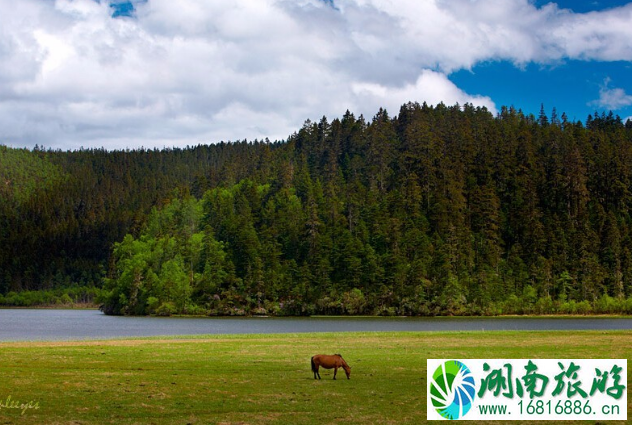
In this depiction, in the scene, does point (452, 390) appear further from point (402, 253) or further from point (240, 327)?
point (402, 253)

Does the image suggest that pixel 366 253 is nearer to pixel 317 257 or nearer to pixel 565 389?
pixel 317 257

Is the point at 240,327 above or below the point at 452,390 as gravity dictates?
below

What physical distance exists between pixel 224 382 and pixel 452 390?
11335 mm

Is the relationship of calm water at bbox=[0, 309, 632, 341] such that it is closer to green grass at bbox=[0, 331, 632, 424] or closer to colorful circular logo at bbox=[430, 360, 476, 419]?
green grass at bbox=[0, 331, 632, 424]

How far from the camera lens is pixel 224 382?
98.9ft

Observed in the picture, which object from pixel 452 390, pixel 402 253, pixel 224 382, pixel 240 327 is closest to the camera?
pixel 452 390

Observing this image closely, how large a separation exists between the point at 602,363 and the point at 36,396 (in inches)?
827

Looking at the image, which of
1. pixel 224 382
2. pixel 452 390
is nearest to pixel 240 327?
pixel 224 382

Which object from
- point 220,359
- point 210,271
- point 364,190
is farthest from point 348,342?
point 364,190

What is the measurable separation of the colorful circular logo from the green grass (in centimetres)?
87

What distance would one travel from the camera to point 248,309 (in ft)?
529

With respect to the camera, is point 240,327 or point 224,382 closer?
point 224,382

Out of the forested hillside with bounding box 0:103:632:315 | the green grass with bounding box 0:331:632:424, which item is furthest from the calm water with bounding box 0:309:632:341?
the forested hillside with bounding box 0:103:632:315

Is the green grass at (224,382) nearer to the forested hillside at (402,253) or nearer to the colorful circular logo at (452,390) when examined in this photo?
the colorful circular logo at (452,390)
